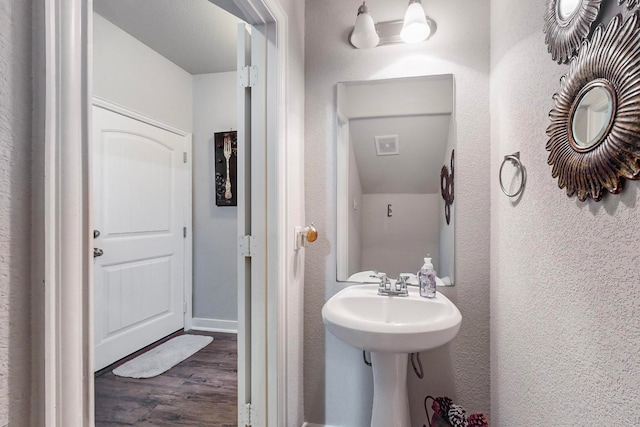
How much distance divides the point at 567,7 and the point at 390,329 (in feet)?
3.45

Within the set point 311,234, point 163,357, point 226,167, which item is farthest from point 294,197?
point 163,357

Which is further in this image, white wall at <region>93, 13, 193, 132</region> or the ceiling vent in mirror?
white wall at <region>93, 13, 193, 132</region>

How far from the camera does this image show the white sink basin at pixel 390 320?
1113mm

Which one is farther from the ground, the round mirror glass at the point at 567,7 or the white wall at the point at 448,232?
the round mirror glass at the point at 567,7

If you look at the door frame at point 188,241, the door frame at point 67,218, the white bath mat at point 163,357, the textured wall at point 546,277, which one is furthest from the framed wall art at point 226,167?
the door frame at point 67,218

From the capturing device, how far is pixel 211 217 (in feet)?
10.0

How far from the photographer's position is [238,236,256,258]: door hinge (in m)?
1.41

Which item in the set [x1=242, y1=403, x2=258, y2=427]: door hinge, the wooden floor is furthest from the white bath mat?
[x1=242, y1=403, x2=258, y2=427]: door hinge

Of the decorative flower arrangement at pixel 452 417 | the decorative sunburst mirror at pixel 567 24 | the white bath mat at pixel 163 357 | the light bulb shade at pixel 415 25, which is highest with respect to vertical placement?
the light bulb shade at pixel 415 25

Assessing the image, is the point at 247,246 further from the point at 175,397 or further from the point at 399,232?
the point at 175,397

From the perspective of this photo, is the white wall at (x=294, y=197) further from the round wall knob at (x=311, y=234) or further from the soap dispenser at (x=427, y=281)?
the soap dispenser at (x=427, y=281)

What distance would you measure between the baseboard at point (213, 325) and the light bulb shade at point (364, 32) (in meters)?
2.58

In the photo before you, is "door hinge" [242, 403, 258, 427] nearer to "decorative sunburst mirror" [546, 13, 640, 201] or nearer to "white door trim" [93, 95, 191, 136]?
"decorative sunburst mirror" [546, 13, 640, 201]

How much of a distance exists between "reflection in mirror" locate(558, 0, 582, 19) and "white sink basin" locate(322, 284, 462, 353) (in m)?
0.99
